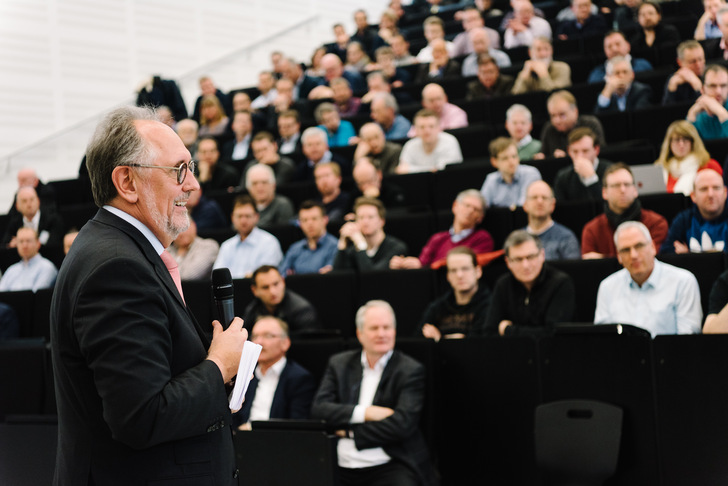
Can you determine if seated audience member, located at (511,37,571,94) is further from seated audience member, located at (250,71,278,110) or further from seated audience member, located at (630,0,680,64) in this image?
seated audience member, located at (250,71,278,110)

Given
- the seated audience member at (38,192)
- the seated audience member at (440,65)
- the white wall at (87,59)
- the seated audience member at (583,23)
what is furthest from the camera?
the white wall at (87,59)

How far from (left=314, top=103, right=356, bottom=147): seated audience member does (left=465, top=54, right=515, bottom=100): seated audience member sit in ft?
3.21

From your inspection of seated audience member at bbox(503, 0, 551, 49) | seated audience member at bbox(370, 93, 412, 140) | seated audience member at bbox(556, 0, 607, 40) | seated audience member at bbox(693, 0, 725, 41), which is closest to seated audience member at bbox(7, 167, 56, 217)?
seated audience member at bbox(370, 93, 412, 140)

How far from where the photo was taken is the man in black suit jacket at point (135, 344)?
3.75 ft

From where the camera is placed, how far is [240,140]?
270 inches

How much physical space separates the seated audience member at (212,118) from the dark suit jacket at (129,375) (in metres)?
6.26

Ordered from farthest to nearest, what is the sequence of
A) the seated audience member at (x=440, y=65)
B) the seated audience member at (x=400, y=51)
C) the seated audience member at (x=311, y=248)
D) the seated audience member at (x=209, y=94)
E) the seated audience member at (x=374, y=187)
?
the seated audience member at (x=400, y=51) < the seated audience member at (x=209, y=94) < the seated audience member at (x=440, y=65) < the seated audience member at (x=374, y=187) < the seated audience member at (x=311, y=248)

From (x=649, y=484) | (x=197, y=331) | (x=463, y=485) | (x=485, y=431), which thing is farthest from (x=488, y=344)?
(x=197, y=331)

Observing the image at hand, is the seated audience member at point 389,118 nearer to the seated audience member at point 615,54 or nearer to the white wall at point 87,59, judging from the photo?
the seated audience member at point 615,54

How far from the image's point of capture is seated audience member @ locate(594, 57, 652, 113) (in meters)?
5.66

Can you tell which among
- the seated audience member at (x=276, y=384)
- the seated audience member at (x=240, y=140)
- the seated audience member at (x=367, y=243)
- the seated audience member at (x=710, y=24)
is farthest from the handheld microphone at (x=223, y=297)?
the seated audience member at (x=710, y=24)

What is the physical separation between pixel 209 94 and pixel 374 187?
3387 millimetres

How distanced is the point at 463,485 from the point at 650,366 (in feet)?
2.96

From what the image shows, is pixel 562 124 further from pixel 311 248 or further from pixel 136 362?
pixel 136 362
